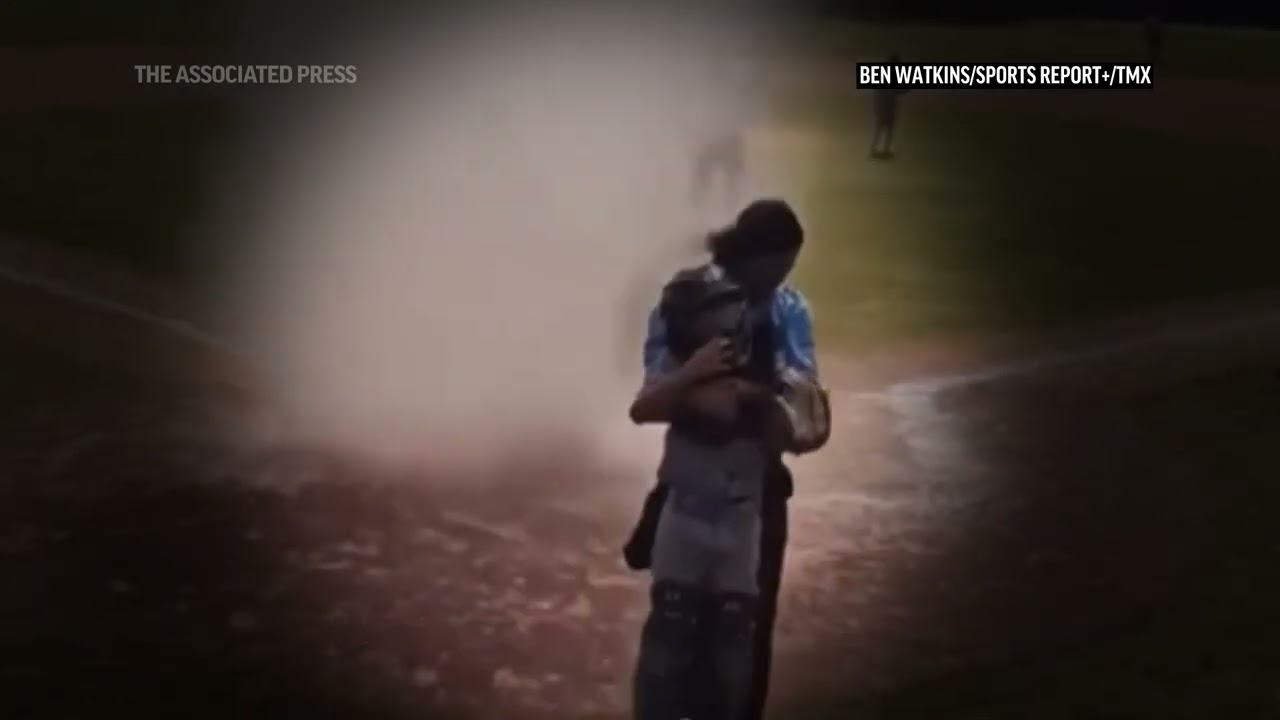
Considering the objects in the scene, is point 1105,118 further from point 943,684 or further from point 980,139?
point 943,684

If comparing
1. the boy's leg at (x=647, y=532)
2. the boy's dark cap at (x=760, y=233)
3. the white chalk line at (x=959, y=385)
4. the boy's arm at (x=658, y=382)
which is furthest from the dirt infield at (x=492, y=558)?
the boy's dark cap at (x=760, y=233)

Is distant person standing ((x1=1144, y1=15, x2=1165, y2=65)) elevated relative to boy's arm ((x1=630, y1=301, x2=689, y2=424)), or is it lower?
elevated

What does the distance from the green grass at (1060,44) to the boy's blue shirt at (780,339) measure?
33.1m

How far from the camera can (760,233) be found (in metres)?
4.82

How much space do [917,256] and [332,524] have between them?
10.4 metres

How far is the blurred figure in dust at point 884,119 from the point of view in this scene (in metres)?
24.1

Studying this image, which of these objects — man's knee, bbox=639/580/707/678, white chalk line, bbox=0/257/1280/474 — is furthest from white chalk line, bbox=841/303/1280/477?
man's knee, bbox=639/580/707/678

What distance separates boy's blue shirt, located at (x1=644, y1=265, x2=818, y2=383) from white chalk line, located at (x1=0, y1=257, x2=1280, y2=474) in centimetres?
572

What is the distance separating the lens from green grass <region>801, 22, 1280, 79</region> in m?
37.7

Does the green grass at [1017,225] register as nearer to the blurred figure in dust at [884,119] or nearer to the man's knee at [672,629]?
the blurred figure in dust at [884,119]

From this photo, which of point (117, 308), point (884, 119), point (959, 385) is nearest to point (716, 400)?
point (959, 385)

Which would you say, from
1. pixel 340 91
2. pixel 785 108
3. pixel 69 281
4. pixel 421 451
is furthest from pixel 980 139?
pixel 421 451

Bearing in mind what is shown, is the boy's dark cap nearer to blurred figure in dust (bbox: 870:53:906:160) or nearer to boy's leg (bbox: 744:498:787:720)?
boy's leg (bbox: 744:498:787:720)

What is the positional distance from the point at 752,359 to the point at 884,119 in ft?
68.4
